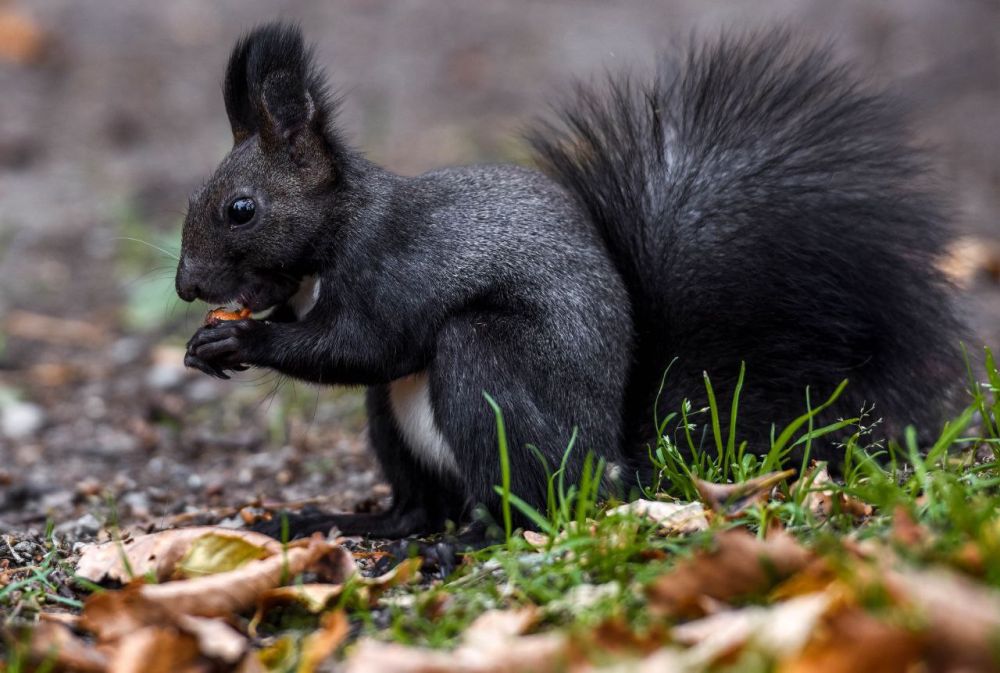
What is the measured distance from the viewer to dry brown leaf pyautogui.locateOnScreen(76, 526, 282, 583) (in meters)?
2.03

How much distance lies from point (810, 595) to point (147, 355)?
3.47 m

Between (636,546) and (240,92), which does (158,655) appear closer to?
(636,546)

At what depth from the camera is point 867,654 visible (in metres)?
1.23

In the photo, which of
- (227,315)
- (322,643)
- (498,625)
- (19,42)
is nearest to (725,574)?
(498,625)

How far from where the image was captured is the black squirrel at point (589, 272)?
7.55 feet

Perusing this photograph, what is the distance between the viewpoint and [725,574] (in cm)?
158

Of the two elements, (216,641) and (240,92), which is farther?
(240,92)

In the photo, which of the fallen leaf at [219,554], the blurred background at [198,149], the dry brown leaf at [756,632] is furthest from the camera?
the blurred background at [198,149]

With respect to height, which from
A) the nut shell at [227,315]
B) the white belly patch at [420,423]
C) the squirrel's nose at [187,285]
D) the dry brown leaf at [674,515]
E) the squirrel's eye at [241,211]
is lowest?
the dry brown leaf at [674,515]

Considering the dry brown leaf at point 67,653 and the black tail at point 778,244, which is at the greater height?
the black tail at point 778,244

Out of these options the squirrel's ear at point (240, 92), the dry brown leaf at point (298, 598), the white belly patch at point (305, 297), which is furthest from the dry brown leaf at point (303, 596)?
the squirrel's ear at point (240, 92)

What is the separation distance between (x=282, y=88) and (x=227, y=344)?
0.54m

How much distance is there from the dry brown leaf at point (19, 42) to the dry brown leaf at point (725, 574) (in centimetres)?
623

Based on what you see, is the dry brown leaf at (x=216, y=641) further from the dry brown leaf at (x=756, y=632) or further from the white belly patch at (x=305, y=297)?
Result: the white belly patch at (x=305, y=297)
